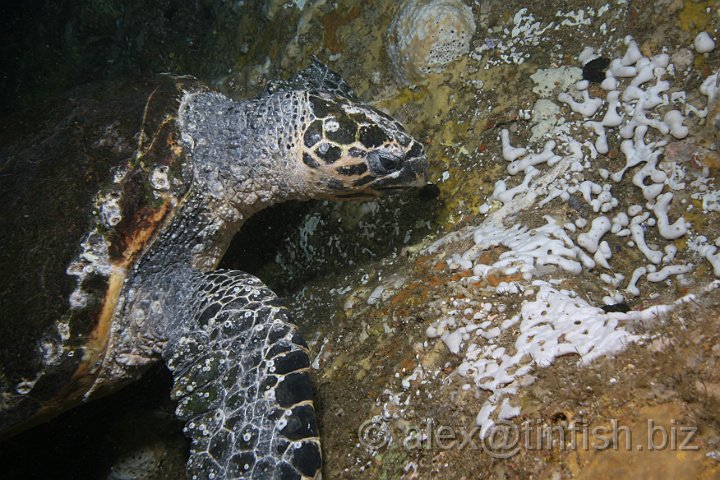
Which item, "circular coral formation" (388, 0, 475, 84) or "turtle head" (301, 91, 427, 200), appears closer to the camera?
"turtle head" (301, 91, 427, 200)

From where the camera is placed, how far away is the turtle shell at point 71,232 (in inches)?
83.2

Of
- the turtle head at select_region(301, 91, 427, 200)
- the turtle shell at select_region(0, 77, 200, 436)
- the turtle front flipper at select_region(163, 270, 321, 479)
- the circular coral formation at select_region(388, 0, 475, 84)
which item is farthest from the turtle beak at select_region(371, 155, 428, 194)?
A: the turtle shell at select_region(0, 77, 200, 436)

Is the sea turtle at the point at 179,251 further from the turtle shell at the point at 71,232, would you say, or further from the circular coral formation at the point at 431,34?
the circular coral formation at the point at 431,34

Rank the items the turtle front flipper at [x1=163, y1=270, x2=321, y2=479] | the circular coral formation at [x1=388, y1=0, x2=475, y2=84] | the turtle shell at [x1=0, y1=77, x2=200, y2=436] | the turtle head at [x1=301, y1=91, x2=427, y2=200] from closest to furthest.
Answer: the turtle front flipper at [x1=163, y1=270, x2=321, y2=479], the turtle shell at [x1=0, y1=77, x2=200, y2=436], the turtle head at [x1=301, y1=91, x2=427, y2=200], the circular coral formation at [x1=388, y1=0, x2=475, y2=84]

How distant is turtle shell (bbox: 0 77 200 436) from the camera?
2113 mm

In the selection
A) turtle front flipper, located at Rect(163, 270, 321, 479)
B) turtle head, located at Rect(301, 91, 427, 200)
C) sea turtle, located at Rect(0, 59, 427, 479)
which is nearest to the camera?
turtle front flipper, located at Rect(163, 270, 321, 479)

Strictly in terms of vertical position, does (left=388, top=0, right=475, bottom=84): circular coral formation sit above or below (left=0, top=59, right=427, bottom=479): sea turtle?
above

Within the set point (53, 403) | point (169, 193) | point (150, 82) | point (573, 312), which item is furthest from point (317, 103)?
point (53, 403)

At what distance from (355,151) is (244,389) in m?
1.42

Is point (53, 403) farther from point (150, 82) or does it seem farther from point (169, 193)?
point (150, 82)

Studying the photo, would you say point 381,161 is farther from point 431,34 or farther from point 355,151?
point 431,34

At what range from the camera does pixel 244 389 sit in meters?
1.91

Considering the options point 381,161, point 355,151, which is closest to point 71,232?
A: point 355,151

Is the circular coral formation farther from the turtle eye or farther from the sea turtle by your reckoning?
the turtle eye
